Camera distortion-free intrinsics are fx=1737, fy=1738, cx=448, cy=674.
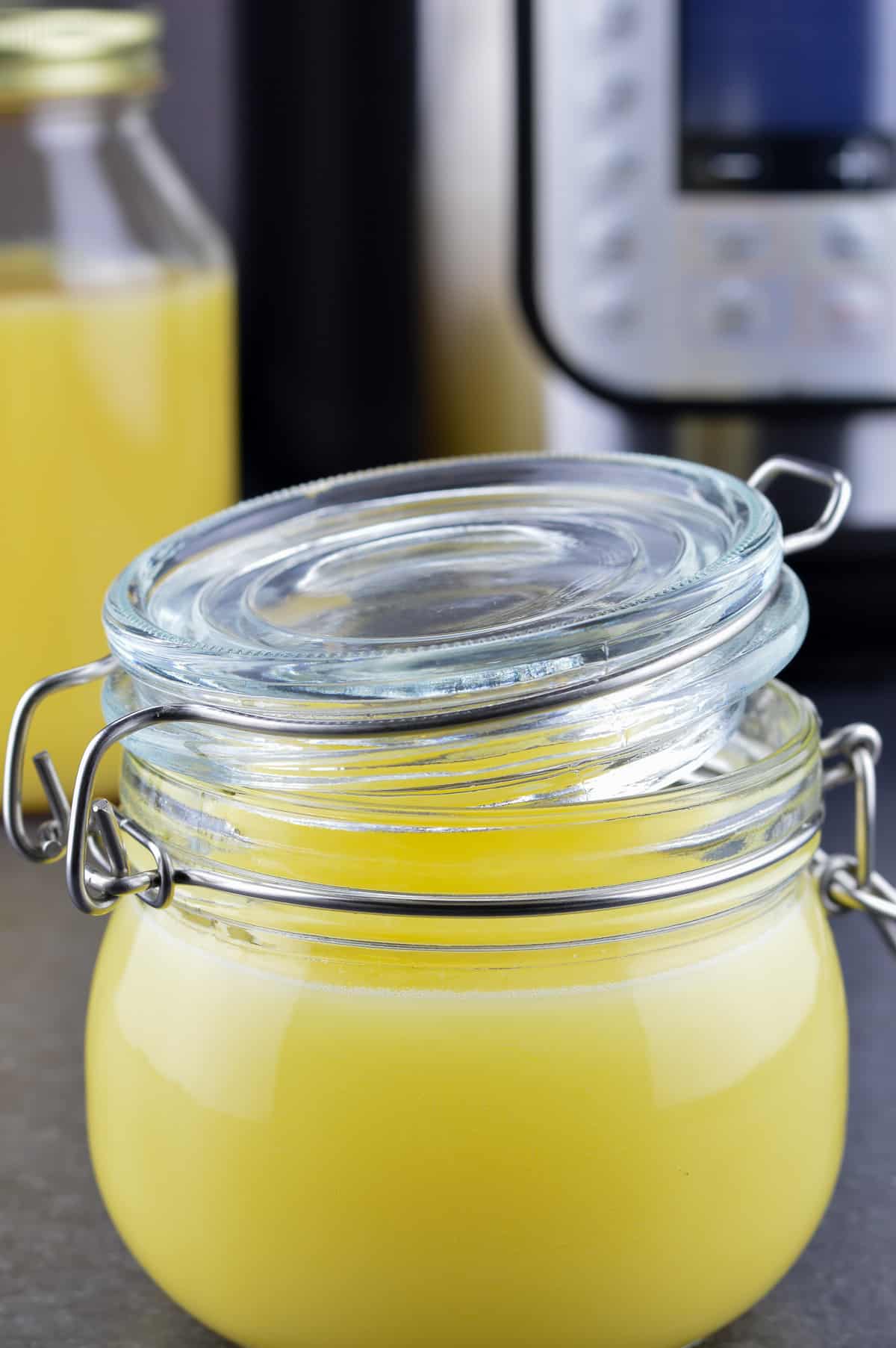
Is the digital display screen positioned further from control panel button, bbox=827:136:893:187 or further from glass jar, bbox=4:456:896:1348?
glass jar, bbox=4:456:896:1348

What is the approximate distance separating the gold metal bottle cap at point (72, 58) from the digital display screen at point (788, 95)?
0.26 m

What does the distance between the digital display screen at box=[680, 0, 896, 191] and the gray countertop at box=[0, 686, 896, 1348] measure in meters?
0.34

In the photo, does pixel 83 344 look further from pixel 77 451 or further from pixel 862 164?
pixel 862 164

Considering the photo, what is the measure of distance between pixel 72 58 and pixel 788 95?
1.12ft

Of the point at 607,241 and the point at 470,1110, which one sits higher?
the point at 607,241

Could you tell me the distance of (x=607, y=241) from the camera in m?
0.87

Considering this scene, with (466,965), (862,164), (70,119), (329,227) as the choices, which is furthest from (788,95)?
(466,965)

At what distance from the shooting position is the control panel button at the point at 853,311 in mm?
864

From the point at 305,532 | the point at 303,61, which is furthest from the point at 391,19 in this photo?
the point at 305,532

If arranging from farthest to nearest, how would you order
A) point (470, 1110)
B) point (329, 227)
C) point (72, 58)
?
point (329, 227) → point (72, 58) → point (470, 1110)

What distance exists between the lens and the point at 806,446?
0.88 meters

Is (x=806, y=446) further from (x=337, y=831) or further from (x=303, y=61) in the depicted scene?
(x=337, y=831)

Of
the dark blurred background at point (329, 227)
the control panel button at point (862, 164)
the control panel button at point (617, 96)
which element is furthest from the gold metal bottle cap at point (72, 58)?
the control panel button at point (862, 164)

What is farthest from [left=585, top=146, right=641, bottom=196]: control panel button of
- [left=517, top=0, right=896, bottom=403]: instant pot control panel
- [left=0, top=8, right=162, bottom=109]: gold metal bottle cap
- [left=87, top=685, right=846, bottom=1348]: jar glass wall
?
[left=87, top=685, right=846, bottom=1348]: jar glass wall
